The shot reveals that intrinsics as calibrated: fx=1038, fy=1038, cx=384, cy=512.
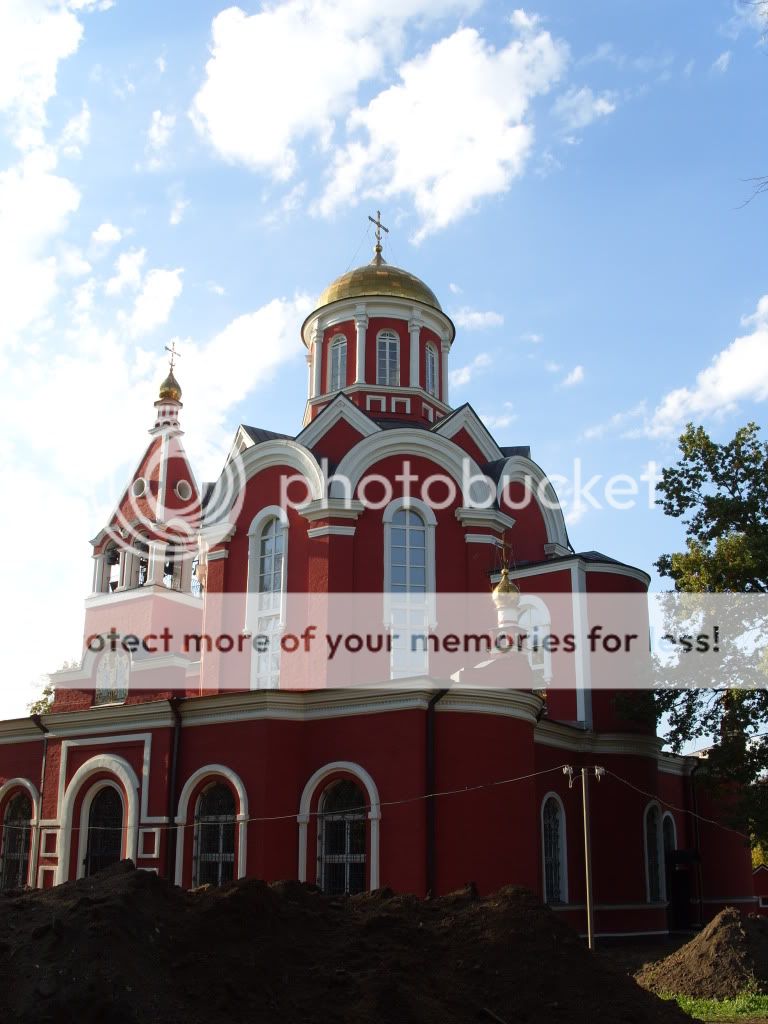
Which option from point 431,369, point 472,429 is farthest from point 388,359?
point 472,429

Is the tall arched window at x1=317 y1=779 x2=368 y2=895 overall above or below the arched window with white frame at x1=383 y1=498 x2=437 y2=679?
below

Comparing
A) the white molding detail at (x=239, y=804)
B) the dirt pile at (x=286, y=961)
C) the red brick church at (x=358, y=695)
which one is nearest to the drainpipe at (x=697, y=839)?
the red brick church at (x=358, y=695)

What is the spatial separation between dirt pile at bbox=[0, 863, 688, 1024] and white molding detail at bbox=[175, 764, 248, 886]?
5.76 metres

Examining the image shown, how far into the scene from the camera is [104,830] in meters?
17.6

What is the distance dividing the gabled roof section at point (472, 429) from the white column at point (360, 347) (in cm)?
222

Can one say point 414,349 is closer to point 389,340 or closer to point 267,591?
point 389,340

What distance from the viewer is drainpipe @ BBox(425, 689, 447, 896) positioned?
46.7 feet

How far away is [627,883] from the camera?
17.5m

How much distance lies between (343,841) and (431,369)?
1060cm

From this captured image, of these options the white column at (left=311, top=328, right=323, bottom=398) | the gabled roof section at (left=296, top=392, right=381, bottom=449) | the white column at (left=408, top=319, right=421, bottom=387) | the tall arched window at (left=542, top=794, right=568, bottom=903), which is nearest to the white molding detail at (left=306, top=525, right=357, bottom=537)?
the gabled roof section at (left=296, top=392, right=381, bottom=449)

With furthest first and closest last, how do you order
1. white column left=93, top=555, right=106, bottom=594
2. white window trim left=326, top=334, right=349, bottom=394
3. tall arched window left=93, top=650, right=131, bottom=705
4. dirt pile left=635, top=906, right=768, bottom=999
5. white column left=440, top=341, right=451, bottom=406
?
white column left=440, top=341, right=451, bottom=406
white window trim left=326, top=334, right=349, bottom=394
white column left=93, top=555, right=106, bottom=594
tall arched window left=93, top=650, right=131, bottom=705
dirt pile left=635, top=906, right=768, bottom=999

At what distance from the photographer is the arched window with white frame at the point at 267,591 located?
691 inches

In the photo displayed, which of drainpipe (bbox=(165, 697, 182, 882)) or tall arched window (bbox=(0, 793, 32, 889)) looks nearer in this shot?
drainpipe (bbox=(165, 697, 182, 882))

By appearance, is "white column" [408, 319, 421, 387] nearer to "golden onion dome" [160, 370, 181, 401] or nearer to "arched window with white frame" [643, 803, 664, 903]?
"golden onion dome" [160, 370, 181, 401]
